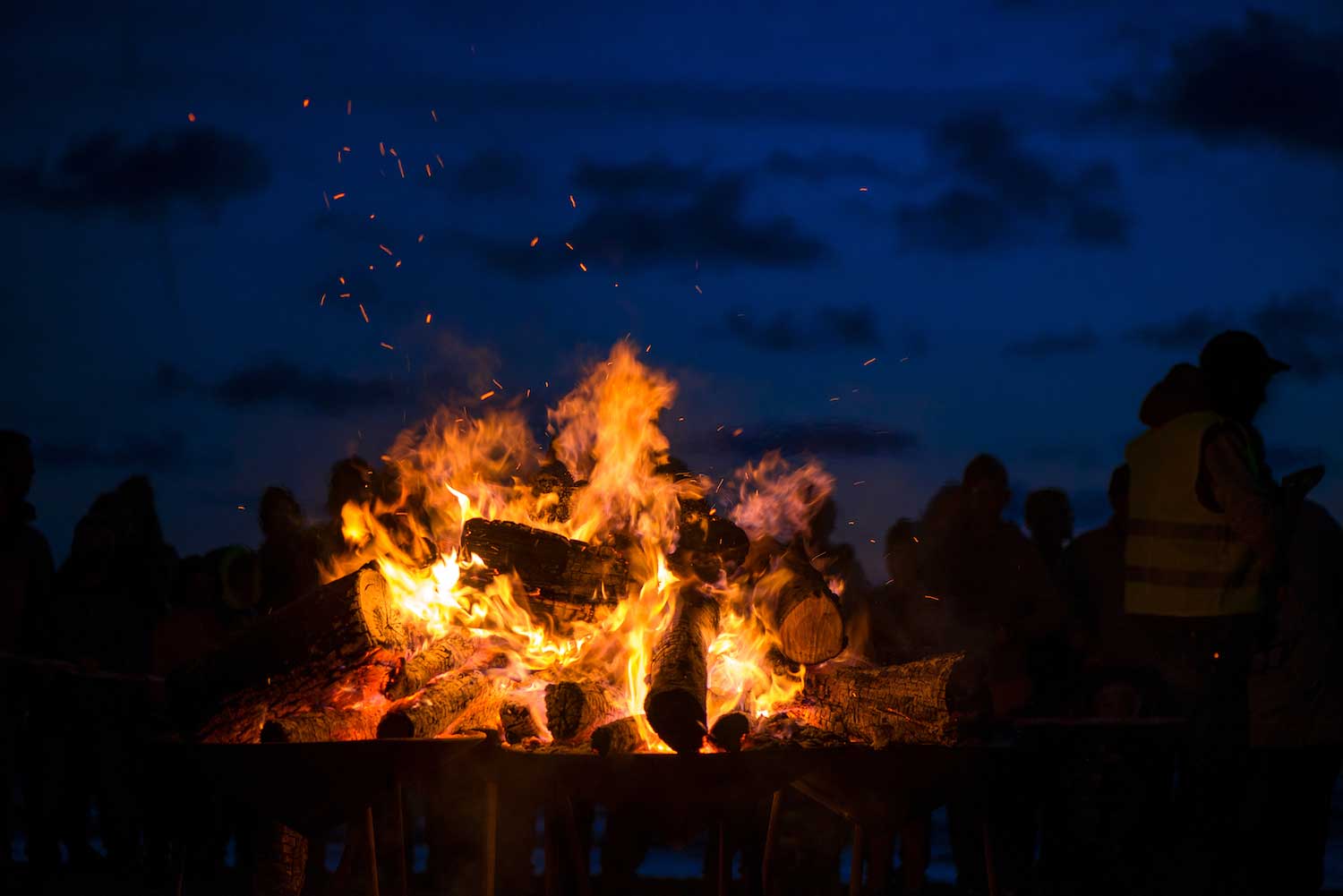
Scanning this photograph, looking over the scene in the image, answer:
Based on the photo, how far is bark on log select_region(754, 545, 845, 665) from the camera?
5246 millimetres

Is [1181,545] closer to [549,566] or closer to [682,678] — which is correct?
[682,678]

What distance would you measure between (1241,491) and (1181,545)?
343 mm

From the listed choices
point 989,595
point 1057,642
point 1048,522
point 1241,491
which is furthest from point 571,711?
point 1048,522

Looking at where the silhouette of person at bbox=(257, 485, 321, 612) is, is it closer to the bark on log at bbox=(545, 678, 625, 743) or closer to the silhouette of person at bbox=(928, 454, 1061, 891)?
the bark on log at bbox=(545, 678, 625, 743)

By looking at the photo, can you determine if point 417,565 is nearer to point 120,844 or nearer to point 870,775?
point 870,775

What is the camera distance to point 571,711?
4.55 meters

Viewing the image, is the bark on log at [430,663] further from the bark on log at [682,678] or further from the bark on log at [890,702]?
the bark on log at [890,702]

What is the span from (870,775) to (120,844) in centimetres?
530

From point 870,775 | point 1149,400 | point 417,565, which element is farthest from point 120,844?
point 1149,400

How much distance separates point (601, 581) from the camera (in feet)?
17.3

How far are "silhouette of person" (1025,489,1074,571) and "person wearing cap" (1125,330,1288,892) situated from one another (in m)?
1.96

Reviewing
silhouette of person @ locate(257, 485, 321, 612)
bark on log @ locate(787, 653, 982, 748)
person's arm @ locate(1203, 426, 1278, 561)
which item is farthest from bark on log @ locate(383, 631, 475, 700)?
person's arm @ locate(1203, 426, 1278, 561)

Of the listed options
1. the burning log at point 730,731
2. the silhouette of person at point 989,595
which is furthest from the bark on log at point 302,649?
the silhouette of person at point 989,595

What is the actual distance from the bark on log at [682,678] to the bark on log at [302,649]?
1.08 metres
